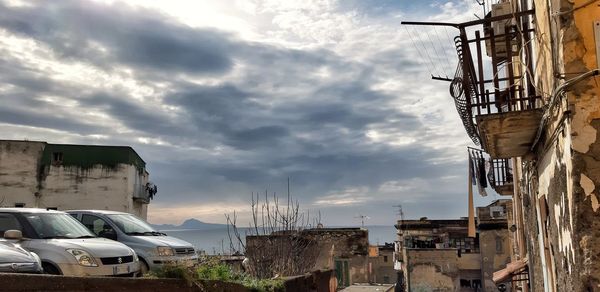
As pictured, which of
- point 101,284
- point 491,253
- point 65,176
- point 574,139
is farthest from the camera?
point 491,253

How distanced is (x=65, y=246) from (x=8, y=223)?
1405mm

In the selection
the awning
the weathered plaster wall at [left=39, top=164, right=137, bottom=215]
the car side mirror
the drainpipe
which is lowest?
the awning

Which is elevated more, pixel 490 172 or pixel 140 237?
pixel 490 172

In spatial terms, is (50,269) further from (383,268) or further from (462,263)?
(383,268)

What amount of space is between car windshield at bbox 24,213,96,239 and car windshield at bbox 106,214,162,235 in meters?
2.20

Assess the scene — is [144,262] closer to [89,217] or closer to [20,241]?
[89,217]

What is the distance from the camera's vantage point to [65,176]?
115ft

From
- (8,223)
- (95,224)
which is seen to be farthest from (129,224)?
(8,223)

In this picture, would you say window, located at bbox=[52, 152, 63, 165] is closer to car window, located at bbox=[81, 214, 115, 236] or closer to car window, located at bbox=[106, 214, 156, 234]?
car window, located at bbox=[106, 214, 156, 234]

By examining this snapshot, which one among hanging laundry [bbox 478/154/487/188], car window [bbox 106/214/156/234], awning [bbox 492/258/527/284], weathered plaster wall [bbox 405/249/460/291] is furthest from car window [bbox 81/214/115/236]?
weathered plaster wall [bbox 405/249/460/291]

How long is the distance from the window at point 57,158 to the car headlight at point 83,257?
28139 mm

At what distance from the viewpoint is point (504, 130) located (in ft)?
28.0

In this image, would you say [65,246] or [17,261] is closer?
[17,261]

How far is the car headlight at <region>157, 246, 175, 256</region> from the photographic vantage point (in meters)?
12.6
